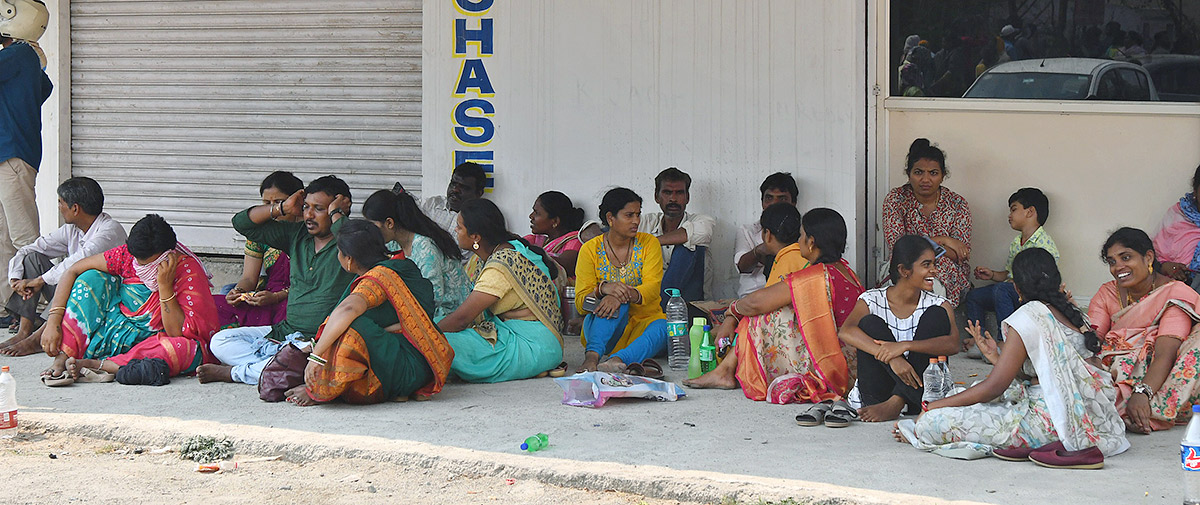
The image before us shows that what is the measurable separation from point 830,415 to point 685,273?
82.9 inches

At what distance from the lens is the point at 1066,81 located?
262 inches

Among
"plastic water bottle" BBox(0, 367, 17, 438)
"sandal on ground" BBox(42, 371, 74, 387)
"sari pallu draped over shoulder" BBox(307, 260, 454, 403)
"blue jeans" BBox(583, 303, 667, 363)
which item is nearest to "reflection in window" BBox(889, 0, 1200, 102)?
"blue jeans" BBox(583, 303, 667, 363)

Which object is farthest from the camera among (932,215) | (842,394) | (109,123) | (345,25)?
(109,123)

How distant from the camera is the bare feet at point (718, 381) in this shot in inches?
209

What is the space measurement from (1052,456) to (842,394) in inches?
48.4

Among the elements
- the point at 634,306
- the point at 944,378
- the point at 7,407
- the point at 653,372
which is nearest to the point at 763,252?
the point at 634,306

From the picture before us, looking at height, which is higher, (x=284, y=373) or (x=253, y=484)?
(x=284, y=373)

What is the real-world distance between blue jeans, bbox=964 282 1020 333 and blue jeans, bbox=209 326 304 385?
143 inches

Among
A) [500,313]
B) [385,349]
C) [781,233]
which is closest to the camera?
[385,349]

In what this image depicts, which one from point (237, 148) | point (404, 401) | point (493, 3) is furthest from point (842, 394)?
point (237, 148)

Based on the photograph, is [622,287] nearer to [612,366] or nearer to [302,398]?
[612,366]

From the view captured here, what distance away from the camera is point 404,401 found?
505 centimetres

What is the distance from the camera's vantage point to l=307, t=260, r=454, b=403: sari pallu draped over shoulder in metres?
4.73

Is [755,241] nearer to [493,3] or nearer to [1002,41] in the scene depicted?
[1002,41]
